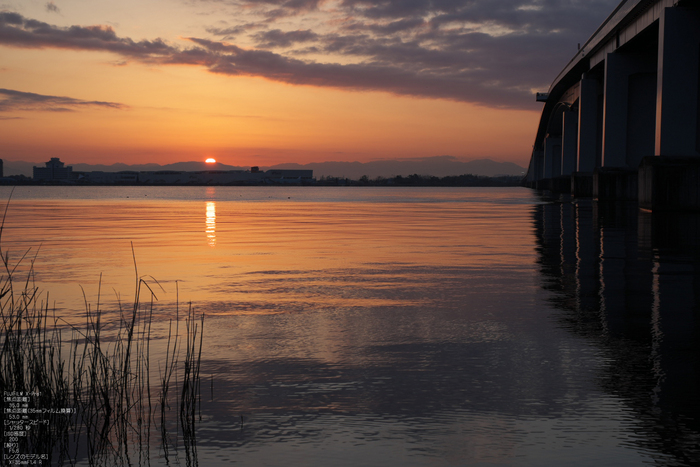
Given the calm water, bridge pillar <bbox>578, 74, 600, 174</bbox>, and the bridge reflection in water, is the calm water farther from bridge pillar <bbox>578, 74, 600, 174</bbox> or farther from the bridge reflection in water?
bridge pillar <bbox>578, 74, 600, 174</bbox>

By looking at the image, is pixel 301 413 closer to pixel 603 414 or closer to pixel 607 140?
pixel 603 414

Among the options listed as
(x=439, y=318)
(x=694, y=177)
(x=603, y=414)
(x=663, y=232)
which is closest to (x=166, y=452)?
(x=603, y=414)

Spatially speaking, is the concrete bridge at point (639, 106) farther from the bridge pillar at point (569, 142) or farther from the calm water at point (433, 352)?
the calm water at point (433, 352)

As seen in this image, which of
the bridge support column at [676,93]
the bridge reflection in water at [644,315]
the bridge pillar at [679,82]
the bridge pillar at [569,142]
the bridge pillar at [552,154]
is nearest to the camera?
the bridge reflection in water at [644,315]

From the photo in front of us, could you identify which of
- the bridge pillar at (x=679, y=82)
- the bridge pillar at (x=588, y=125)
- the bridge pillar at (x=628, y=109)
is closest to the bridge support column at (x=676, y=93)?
Answer: the bridge pillar at (x=679, y=82)

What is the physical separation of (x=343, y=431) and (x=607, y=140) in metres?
55.3

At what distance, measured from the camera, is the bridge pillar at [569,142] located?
96625mm

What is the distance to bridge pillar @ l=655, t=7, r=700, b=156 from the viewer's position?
35.6 meters

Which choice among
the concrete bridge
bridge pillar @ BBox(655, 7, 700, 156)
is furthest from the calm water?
bridge pillar @ BBox(655, 7, 700, 156)

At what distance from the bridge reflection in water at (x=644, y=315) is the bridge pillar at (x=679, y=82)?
15.5 m

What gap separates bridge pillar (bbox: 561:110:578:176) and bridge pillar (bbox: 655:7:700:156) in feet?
201

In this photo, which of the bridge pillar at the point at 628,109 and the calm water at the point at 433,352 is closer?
the calm water at the point at 433,352

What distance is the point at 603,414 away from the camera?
212 inches

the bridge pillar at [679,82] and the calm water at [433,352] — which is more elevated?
the bridge pillar at [679,82]
